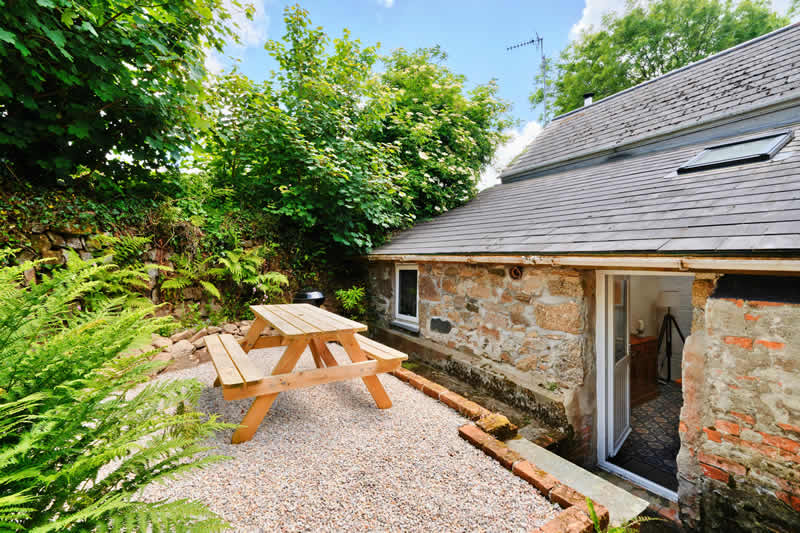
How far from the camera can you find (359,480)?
2227 millimetres

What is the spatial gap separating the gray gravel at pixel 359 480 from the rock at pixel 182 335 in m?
1.89

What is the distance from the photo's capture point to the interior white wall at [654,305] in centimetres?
623

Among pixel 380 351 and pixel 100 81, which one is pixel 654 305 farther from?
pixel 100 81

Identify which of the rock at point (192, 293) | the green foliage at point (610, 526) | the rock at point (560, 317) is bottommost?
the green foliage at point (610, 526)

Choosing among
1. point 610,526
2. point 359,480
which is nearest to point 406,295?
point 359,480

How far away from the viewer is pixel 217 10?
4.38 metres

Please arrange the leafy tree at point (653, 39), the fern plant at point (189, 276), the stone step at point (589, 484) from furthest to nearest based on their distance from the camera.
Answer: the leafy tree at point (653, 39) → the fern plant at point (189, 276) → the stone step at point (589, 484)

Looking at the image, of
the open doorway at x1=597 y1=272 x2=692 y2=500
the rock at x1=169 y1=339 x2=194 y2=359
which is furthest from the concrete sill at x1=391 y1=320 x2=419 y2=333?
the rock at x1=169 y1=339 x2=194 y2=359

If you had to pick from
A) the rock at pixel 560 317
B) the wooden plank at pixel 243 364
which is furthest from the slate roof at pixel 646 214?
the wooden plank at pixel 243 364

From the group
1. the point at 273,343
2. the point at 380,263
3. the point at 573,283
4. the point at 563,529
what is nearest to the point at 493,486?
the point at 563,529

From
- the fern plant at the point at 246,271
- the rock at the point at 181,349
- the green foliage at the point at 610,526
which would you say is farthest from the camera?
the fern plant at the point at 246,271

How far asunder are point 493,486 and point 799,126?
6.02 metres

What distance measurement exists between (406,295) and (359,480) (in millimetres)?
4078

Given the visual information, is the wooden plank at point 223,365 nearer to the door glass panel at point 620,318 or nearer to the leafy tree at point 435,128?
the door glass panel at point 620,318
